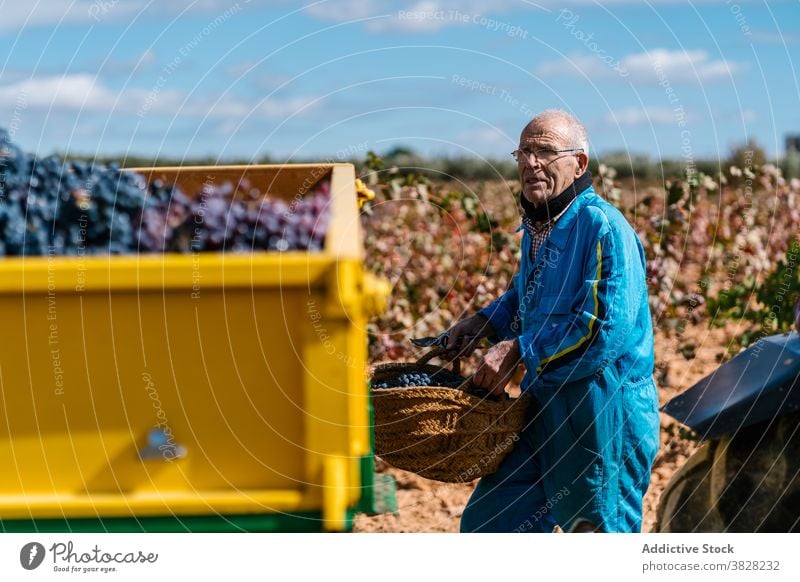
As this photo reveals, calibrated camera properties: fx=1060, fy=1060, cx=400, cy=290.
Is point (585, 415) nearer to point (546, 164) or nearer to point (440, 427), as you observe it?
point (440, 427)

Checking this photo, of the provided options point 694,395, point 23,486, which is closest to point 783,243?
point 694,395

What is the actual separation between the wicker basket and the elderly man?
0.33ft

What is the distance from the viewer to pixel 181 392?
254 centimetres

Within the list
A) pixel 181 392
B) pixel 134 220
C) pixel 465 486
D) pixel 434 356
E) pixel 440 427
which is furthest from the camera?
pixel 465 486

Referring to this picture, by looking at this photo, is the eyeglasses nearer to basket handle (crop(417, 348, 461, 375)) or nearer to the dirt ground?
Answer: basket handle (crop(417, 348, 461, 375))

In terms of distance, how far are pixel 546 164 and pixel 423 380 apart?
88 centimetres

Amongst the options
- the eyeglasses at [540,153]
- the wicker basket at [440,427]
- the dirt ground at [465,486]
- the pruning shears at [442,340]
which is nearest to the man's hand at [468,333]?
the pruning shears at [442,340]

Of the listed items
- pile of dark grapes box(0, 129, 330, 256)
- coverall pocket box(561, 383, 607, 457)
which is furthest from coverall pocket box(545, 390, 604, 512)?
pile of dark grapes box(0, 129, 330, 256)

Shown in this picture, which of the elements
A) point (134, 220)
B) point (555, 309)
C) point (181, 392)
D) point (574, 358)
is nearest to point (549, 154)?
point (555, 309)

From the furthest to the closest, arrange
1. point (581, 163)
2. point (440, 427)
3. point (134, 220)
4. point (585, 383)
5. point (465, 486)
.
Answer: point (465, 486) < point (581, 163) < point (585, 383) < point (440, 427) < point (134, 220)

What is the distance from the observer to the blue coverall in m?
3.48
